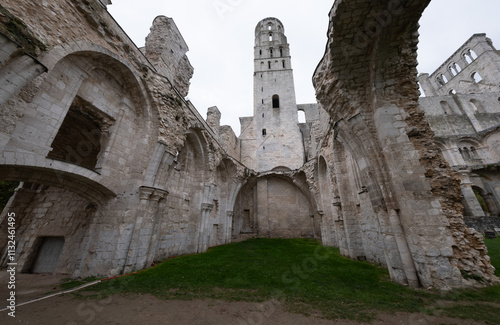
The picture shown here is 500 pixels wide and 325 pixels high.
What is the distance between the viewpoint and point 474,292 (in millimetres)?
3100

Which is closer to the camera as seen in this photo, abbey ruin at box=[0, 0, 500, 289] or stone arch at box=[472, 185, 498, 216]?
abbey ruin at box=[0, 0, 500, 289]

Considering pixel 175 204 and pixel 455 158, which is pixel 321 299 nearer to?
pixel 175 204

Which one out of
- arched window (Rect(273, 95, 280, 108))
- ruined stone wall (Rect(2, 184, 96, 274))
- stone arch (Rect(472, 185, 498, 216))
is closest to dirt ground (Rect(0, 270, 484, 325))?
ruined stone wall (Rect(2, 184, 96, 274))

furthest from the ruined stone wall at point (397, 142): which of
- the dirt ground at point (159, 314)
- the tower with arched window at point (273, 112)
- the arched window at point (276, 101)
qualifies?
the arched window at point (276, 101)

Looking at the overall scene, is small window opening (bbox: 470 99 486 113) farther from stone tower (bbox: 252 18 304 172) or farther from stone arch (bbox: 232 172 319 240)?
stone arch (bbox: 232 172 319 240)

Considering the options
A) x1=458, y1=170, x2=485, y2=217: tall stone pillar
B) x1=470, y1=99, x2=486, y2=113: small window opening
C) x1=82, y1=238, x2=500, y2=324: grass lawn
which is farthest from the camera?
x1=470, y1=99, x2=486, y2=113: small window opening

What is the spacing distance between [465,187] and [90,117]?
2528 centimetres

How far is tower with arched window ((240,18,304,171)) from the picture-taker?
1862cm

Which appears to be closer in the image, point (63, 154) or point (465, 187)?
point (63, 154)

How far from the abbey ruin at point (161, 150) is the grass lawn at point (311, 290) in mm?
512

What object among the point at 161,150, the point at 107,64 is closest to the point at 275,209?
the point at 161,150

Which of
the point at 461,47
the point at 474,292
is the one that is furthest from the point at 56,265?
the point at 461,47

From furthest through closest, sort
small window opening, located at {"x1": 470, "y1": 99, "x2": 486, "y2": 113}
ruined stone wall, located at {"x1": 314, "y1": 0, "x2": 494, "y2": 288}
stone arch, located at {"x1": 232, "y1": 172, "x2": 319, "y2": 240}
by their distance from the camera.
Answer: small window opening, located at {"x1": 470, "y1": 99, "x2": 486, "y2": 113}
stone arch, located at {"x1": 232, "y1": 172, "x2": 319, "y2": 240}
ruined stone wall, located at {"x1": 314, "y1": 0, "x2": 494, "y2": 288}

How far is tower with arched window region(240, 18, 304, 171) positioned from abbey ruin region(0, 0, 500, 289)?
7.83 metres
